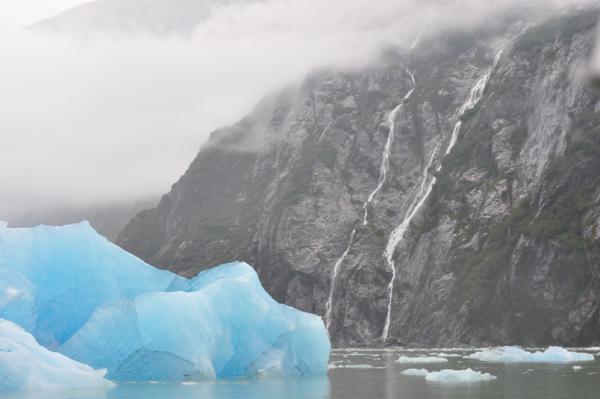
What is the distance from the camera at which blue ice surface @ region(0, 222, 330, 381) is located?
2911cm

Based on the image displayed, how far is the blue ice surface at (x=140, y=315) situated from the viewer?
2911cm

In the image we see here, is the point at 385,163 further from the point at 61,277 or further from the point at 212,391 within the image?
the point at 212,391

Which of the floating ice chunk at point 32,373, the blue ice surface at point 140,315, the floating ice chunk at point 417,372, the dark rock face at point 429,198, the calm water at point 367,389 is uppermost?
the dark rock face at point 429,198

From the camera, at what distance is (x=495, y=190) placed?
9194cm

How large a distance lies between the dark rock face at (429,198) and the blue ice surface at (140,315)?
41.6m

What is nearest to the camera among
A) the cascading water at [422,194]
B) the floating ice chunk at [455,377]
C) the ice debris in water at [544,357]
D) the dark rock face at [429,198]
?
the floating ice chunk at [455,377]

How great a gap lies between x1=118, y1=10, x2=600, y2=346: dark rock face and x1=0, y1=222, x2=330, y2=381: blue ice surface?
41.6 meters

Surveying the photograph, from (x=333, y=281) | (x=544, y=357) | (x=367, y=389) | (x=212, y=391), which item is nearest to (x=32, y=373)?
(x=212, y=391)

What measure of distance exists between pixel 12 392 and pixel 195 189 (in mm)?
138829

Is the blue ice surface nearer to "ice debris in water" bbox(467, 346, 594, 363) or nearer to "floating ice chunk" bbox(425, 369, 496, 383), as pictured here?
"floating ice chunk" bbox(425, 369, 496, 383)

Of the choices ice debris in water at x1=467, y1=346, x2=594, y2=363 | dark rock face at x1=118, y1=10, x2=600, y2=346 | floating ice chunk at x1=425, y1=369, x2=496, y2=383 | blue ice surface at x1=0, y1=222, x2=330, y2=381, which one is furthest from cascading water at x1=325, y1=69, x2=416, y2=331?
floating ice chunk at x1=425, y1=369, x2=496, y2=383

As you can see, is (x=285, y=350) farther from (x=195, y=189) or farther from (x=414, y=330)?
(x=195, y=189)

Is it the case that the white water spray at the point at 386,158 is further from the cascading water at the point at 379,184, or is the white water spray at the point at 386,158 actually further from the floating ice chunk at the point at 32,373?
the floating ice chunk at the point at 32,373

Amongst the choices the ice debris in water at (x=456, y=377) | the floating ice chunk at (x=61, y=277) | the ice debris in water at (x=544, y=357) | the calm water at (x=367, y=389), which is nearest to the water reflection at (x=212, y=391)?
the calm water at (x=367, y=389)
